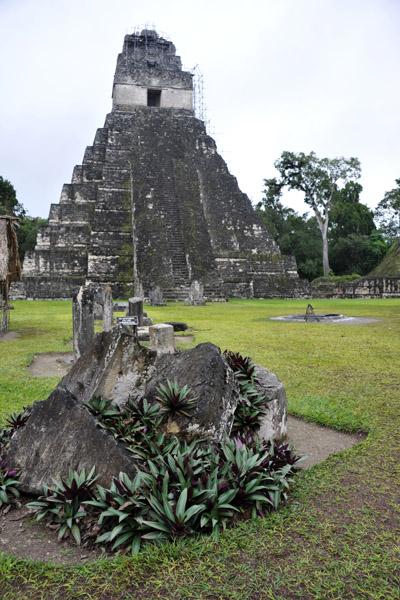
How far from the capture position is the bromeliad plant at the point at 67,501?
6.70ft

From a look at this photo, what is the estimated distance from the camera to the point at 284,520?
6.81 ft

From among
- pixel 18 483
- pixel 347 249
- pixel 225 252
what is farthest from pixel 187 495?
pixel 347 249

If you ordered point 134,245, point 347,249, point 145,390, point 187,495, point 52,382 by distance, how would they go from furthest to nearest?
point 347,249 → point 134,245 → point 52,382 → point 145,390 → point 187,495

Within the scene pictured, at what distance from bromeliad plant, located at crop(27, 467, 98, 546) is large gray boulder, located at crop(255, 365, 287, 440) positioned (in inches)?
50.5

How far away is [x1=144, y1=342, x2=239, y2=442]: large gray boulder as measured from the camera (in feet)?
8.22

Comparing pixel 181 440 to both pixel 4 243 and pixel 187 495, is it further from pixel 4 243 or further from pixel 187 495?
pixel 4 243

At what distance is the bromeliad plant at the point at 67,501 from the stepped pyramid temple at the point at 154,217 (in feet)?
58.0

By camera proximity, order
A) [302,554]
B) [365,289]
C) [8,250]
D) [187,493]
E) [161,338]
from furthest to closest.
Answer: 1. [365,289]
2. [8,250]
3. [161,338]
4. [187,493]
5. [302,554]

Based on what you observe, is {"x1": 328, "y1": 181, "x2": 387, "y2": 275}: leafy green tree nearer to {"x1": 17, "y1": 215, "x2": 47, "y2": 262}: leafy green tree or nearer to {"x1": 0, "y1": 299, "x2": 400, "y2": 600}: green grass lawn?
{"x1": 17, "y1": 215, "x2": 47, "y2": 262}: leafy green tree

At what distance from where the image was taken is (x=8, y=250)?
855 cm

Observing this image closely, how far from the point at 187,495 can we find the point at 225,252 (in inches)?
903

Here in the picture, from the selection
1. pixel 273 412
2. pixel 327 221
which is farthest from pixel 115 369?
pixel 327 221

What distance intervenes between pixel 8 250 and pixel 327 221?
3213 cm

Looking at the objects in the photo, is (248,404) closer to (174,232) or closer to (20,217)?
(174,232)
